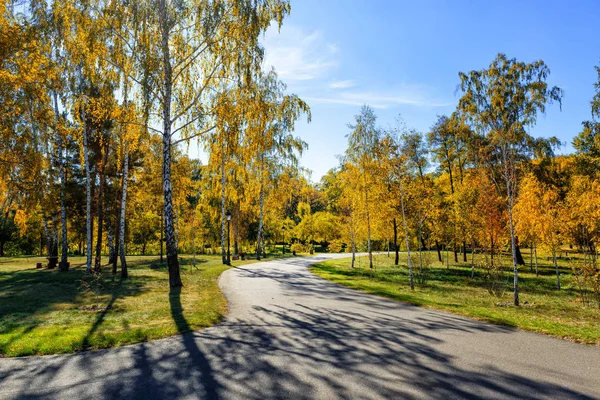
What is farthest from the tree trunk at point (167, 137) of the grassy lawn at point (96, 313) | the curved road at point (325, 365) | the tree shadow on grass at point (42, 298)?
the curved road at point (325, 365)

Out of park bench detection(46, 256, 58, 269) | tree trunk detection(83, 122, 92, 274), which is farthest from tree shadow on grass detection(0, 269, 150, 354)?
park bench detection(46, 256, 58, 269)

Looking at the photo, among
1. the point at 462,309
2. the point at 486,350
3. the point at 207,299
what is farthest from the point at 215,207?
the point at 486,350

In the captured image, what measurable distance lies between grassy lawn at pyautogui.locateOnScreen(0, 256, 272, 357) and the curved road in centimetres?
67

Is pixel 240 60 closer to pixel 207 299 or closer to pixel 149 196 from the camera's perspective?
pixel 207 299

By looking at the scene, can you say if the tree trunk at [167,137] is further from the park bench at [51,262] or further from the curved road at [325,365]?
the park bench at [51,262]

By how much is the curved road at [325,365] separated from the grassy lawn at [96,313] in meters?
0.67

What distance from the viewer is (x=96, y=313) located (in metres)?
9.91

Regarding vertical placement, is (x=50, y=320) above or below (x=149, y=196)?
below

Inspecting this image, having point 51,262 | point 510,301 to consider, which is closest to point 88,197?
point 51,262

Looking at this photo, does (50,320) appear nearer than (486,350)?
No

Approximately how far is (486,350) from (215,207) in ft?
85.3

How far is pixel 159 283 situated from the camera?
16.3m

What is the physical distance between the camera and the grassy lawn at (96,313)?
701 cm

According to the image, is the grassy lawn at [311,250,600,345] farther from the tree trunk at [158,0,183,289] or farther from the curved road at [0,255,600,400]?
the tree trunk at [158,0,183,289]
